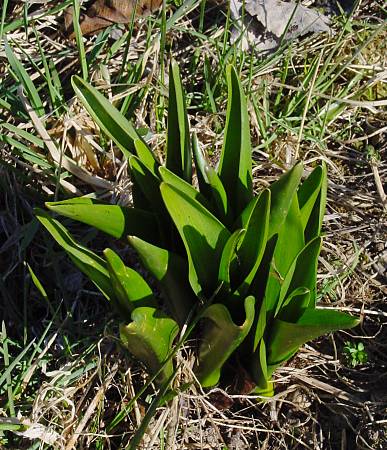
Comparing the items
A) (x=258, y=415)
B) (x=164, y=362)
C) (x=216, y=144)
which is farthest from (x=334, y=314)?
(x=216, y=144)

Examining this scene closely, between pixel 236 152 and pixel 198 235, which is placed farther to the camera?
pixel 236 152

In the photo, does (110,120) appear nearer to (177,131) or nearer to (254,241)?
(177,131)

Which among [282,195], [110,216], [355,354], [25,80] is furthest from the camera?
[25,80]

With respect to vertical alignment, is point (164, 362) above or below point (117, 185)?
below

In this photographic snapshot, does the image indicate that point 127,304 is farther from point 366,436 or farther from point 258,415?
point 366,436

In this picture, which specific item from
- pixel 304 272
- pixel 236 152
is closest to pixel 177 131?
pixel 236 152

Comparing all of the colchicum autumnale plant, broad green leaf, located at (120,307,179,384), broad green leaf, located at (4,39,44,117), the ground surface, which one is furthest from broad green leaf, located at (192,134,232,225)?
broad green leaf, located at (4,39,44,117)

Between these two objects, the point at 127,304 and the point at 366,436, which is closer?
the point at 127,304
